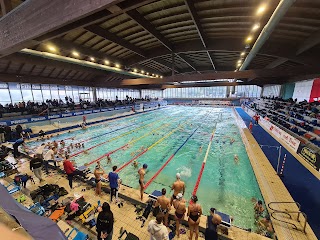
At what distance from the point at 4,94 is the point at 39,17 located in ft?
66.5

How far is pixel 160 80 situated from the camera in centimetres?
1486

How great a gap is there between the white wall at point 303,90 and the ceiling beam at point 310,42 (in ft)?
25.9

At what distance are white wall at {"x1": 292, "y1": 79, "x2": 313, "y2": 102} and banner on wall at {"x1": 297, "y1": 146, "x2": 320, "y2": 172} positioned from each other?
9.71 metres

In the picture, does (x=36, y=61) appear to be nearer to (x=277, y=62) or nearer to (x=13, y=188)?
(x=13, y=188)

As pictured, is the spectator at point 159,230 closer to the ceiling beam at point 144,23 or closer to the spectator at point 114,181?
the spectator at point 114,181

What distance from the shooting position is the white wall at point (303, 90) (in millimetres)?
14238

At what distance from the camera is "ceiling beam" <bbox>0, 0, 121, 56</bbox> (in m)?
1.84

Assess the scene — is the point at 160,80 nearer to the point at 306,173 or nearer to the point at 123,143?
the point at 123,143

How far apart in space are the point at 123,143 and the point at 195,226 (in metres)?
8.93

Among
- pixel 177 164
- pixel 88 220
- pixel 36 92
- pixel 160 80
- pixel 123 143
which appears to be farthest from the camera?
pixel 36 92

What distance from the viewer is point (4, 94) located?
16.1 metres

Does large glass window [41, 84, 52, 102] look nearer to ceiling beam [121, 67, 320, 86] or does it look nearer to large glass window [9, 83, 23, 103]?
large glass window [9, 83, 23, 103]

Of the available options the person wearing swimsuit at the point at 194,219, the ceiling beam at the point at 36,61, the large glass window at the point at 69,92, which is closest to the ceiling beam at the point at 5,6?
the person wearing swimsuit at the point at 194,219

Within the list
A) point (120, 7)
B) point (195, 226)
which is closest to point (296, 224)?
point (195, 226)
